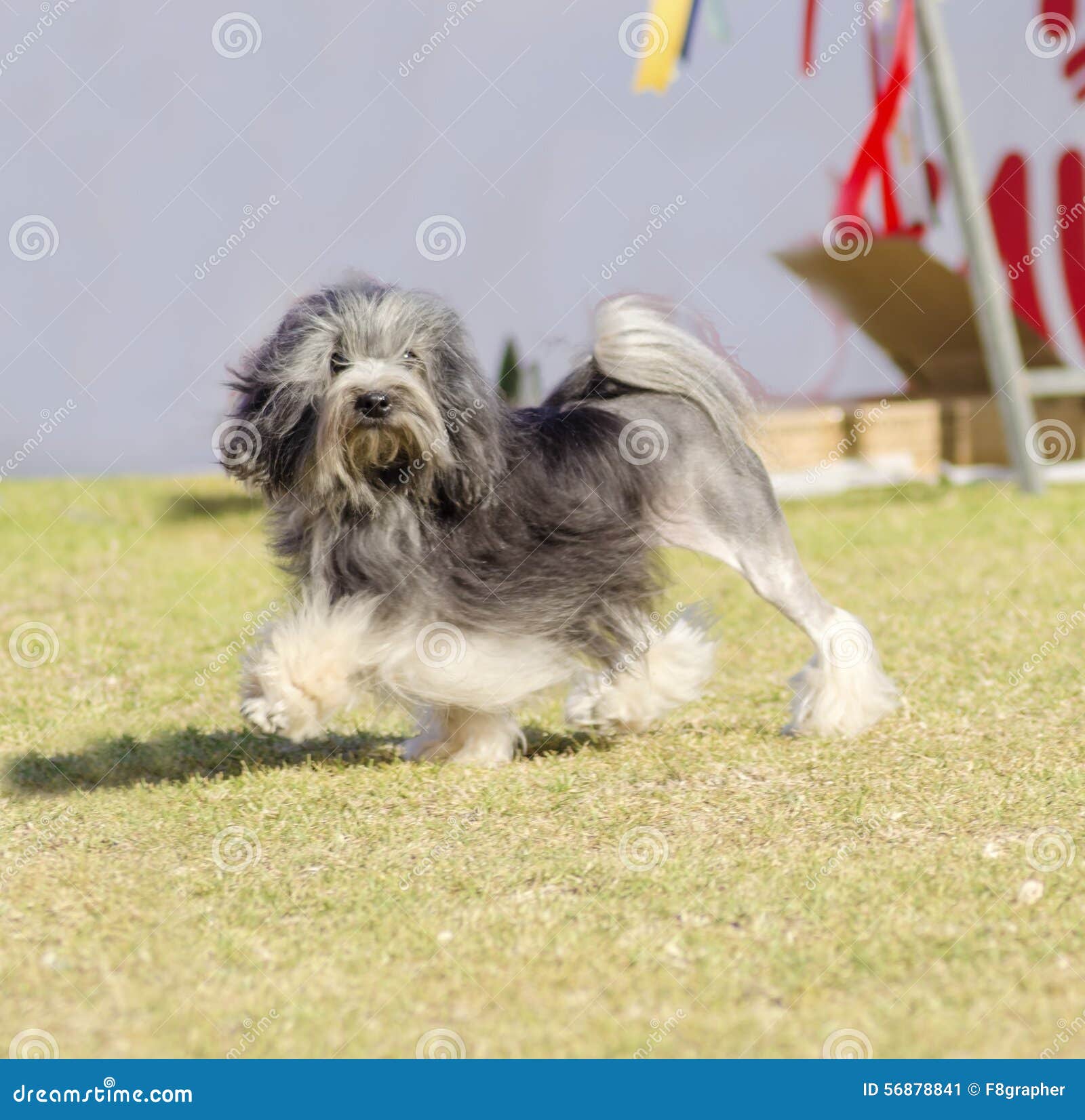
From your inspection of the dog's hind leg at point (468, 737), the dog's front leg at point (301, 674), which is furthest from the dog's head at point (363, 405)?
the dog's hind leg at point (468, 737)

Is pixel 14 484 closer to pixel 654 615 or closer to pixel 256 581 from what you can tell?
pixel 256 581

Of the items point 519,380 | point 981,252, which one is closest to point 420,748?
point 519,380

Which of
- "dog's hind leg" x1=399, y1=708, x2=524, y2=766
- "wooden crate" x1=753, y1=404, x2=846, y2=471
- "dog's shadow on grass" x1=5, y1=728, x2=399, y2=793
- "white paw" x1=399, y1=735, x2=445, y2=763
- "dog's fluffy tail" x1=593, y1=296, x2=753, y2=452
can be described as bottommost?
"dog's shadow on grass" x1=5, y1=728, x2=399, y2=793

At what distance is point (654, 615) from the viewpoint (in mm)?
5922

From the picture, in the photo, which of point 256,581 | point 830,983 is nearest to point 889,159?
point 256,581

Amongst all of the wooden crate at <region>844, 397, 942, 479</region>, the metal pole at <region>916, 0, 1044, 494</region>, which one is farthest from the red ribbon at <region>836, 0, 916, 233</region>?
the wooden crate at <region>844, 397, 942, 479</region>

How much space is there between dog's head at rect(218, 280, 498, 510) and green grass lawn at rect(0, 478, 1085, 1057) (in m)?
1.09

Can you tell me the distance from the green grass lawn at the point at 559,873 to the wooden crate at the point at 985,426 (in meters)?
8.68

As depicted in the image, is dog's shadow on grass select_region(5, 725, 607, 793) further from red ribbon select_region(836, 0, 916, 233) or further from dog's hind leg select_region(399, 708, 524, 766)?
red ribbon select_region(836, 0, 916, 233)

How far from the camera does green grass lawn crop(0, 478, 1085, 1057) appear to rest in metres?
3.34

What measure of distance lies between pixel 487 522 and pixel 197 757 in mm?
1615

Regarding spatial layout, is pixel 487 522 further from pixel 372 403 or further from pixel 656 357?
pixel 656 357

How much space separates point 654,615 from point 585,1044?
2866 millimetres

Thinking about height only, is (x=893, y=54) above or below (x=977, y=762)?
above
